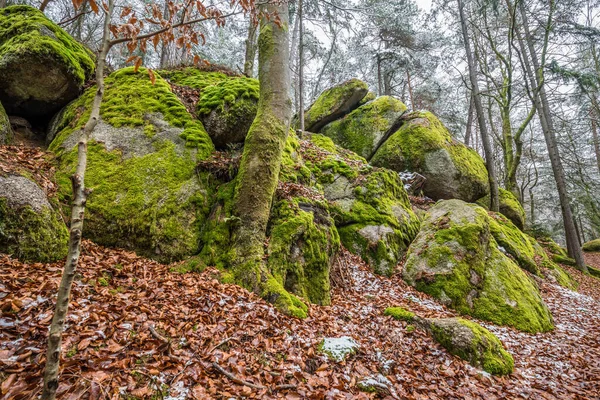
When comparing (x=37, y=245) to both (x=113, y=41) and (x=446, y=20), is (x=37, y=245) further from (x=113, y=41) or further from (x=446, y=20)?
(x=446, y=20)

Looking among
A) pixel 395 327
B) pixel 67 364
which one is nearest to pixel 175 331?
pixel 67 364

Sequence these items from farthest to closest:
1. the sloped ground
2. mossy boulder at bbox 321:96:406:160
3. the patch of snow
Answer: mossy boulder at bbox 321:96:406:160 < the patch of snow < the sloped ground

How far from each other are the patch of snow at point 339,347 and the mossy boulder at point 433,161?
10.6m

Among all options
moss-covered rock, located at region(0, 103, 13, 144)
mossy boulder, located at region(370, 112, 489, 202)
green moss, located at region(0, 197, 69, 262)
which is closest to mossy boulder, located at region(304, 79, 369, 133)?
mossy boulder, located at region(370, 112, 489, 202)

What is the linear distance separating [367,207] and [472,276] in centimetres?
304

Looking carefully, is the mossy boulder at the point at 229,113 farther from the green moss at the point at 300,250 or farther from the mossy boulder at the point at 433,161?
the mossy boulder at the point at 433,161

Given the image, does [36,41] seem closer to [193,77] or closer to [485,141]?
[193,77]

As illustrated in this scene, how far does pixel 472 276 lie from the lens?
6695mm

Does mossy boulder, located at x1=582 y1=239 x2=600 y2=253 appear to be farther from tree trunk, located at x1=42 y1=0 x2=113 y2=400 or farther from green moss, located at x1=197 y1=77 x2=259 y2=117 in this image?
tree trunk, located at x1=42 y1=0 x2=113 y2=400

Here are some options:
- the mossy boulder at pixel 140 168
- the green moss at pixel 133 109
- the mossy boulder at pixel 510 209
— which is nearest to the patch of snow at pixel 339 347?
the mossy boulder at pixel 140 168

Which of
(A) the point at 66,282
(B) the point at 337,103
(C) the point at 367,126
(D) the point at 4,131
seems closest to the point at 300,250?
(A) the point at 66,282

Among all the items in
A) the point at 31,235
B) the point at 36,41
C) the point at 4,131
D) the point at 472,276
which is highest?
the point at 36,41

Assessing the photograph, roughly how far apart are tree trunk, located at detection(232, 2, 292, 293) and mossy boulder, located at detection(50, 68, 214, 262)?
2.83 feet

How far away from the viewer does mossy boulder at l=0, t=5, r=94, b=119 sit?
5.18 meters
